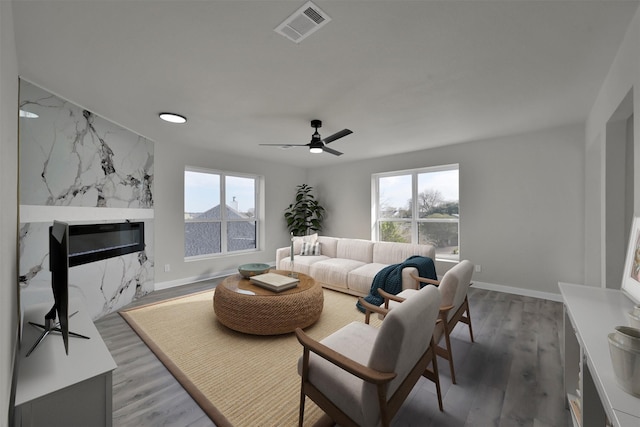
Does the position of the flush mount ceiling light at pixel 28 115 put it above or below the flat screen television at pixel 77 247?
above

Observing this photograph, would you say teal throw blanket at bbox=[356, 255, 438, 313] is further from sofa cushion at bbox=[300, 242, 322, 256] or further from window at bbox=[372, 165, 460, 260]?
sofa cushion at bbox=[300, 242, 322, 256]

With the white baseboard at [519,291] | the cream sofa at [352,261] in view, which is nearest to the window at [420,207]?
the white baseboard at [519,291]

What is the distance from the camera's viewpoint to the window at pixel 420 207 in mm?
4719

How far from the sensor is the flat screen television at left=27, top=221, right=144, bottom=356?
1399mm

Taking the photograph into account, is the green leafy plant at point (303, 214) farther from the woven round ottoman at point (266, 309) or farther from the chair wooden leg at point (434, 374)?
the chair wooden leg at point (434, 374)

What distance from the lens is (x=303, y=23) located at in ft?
5.34

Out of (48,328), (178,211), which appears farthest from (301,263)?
(48,328)

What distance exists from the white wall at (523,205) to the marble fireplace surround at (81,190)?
476cm

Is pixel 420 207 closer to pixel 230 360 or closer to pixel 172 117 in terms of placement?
pixel 230 360

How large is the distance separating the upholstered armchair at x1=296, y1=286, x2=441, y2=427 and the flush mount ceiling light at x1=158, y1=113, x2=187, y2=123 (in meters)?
2.92

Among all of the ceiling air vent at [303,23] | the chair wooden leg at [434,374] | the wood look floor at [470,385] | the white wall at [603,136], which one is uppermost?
the ceiling air vent at [303,23]

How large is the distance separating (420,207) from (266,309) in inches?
144

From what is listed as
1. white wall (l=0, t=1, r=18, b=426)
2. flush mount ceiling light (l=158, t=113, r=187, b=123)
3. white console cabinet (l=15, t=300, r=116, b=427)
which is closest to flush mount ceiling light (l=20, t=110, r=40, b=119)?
flush mount ceiling light (l=158, t=113, r=187, b=123)

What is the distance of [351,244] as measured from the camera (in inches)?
186
